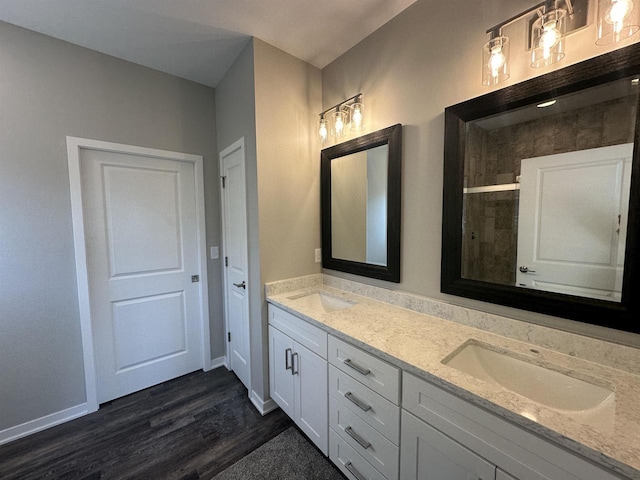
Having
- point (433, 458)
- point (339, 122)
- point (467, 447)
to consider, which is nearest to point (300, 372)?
point (433, 458)

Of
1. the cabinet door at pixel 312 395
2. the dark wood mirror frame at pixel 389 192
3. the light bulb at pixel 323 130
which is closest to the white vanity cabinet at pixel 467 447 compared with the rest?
the cabinet door at pixel 312 395

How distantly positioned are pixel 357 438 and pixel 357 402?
0.62 ft

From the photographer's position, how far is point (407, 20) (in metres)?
1.53

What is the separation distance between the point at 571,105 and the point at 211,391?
2.93 meters

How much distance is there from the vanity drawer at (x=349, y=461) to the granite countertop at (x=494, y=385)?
0.58 m

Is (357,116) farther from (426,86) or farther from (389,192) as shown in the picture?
(389,192)

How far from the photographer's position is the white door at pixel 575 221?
0.95m

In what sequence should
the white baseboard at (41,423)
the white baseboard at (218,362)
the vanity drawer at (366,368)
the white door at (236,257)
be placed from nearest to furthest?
the vanity drawer at (366,368), the white baseboard at (41,423), the white door at (236,257), the white baseboard at (218,362)

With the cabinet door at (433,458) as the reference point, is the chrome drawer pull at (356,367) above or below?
above

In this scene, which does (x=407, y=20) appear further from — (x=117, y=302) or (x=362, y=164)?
(x=117, y=302)

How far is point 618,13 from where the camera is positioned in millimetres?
897

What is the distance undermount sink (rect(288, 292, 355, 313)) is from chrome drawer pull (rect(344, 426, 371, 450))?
705mm

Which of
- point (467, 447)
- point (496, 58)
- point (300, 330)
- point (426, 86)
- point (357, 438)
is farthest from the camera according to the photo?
point (300, 330)

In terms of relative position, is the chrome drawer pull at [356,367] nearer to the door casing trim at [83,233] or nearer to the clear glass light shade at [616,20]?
the clear glass light shade at [616,20]
